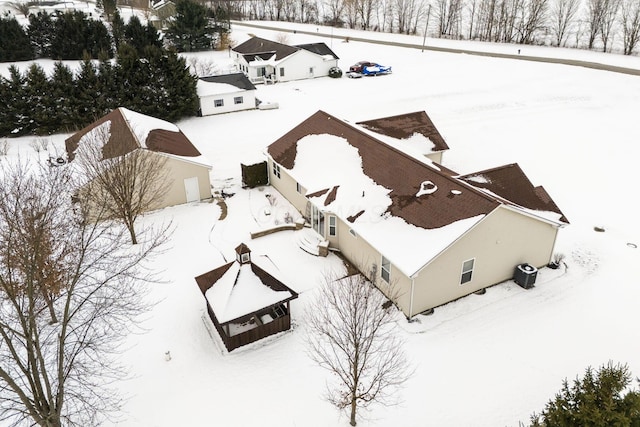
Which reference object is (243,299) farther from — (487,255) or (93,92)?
(93,92)

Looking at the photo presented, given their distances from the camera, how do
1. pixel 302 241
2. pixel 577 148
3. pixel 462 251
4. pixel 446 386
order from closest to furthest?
pixel 446 386
pixel 462 251
pixel 302 241
pixel 577 148

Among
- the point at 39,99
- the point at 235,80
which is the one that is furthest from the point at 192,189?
the point at 235,80

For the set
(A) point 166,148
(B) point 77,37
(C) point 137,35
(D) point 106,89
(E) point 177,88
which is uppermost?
(C) point 137,35

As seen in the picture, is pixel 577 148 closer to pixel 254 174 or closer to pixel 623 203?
pixel 623 203

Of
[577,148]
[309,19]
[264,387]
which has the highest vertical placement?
[309,19]

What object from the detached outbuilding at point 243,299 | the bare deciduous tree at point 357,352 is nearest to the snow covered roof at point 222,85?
the detached outbuilding at point 243,299

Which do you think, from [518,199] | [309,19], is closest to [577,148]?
[518,199]

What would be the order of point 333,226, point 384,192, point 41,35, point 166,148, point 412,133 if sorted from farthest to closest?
point 41,35 → point 412,133 → point 166,148 → point 333,226 → point 384,192

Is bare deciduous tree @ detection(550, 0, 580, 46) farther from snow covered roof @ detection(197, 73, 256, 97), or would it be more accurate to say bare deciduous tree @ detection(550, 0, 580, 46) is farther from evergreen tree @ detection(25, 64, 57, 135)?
evergreen tree @ detection(25, 64, 57, 135)
